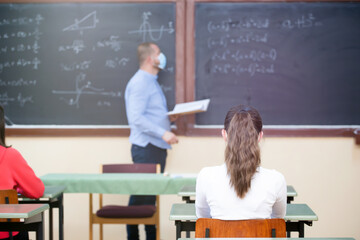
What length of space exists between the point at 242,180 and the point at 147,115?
247 cm

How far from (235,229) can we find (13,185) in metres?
1.43

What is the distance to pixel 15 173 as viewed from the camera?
2.71 metres

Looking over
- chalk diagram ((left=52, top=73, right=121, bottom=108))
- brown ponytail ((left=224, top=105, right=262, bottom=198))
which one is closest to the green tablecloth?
chalk diagram ((left=52, top=73, right=121, bottom=108))

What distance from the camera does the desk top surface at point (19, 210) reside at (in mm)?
2137

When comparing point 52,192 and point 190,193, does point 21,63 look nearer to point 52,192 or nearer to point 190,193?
point 52,192

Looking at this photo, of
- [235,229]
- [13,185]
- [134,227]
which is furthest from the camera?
[134,227]

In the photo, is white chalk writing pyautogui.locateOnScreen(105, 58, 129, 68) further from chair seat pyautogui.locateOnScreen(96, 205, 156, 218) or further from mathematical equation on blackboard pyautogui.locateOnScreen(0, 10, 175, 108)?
chair seat pyautogui.locateOnScreen(96, 205, 156, 218)

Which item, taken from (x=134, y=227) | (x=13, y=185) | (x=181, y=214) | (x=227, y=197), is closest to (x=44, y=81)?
(x=134, y=227)

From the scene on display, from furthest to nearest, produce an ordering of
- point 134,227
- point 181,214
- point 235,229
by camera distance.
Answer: point 134,227 → point 181,214 → point 235,229

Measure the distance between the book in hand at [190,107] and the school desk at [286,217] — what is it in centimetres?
152

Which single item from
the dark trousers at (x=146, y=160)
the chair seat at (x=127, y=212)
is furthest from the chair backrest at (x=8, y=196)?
the dark trousers at (x=146, y=160)

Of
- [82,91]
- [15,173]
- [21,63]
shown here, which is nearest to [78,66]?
[82,91]

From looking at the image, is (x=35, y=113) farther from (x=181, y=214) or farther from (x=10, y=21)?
(x=181, y=214)

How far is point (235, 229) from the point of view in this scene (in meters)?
1.89
